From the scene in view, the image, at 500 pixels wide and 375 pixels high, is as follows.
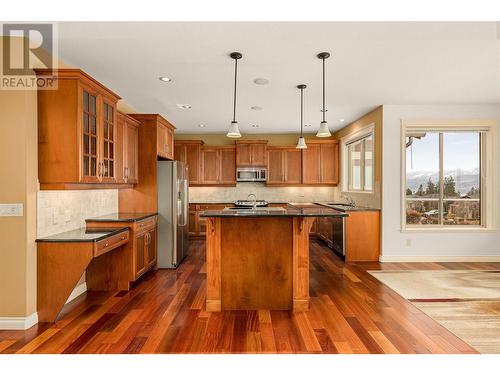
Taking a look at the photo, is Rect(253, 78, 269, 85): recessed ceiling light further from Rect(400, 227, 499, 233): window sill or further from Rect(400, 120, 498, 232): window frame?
Rect(400, 227, 499, 233): window sill

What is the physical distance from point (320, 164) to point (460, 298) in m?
4.48

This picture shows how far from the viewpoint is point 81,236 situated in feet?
9.89

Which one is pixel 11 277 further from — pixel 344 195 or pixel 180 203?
pixel 344 195

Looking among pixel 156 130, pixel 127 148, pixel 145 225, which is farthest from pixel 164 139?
pixel 145 225

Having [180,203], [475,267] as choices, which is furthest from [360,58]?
[475,267]

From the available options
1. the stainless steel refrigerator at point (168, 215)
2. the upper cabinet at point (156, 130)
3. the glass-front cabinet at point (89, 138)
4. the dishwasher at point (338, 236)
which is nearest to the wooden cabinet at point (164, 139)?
the upper cabinet at point (156, 130)

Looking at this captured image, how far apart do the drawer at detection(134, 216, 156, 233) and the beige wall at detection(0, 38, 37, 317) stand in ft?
4.15

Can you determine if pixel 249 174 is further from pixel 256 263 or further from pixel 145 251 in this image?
pixel 256 263

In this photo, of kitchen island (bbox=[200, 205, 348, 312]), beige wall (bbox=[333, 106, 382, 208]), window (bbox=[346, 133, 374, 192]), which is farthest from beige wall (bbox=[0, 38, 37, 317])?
window (bbox=[346, 133, 374, 192])

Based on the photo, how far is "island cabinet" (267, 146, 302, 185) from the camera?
740cm

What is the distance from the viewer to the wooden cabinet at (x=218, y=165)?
7.35m
